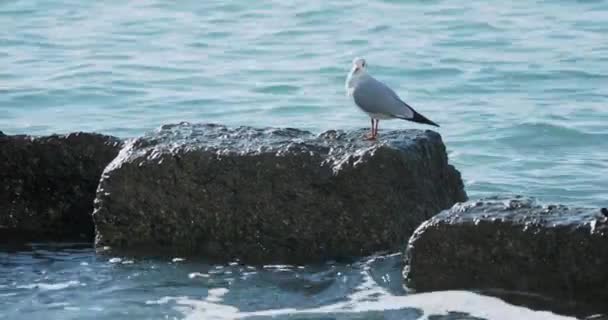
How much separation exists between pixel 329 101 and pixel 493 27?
378 cm

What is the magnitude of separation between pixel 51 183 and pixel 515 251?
2682 mm

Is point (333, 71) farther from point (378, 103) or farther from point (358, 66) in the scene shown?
point (378, 103)

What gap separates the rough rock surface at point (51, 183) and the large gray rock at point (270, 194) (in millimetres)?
473

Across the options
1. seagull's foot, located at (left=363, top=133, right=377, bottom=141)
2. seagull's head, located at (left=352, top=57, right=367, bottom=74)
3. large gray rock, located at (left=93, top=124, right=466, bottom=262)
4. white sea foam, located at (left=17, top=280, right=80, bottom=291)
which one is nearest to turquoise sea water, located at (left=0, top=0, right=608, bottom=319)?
seagull's head, located at (left=352, top=57, right=367, bottom=74)

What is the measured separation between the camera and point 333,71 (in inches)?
566

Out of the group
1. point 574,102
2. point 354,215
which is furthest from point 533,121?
point 354,215

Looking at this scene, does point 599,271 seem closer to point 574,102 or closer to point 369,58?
point 574,102

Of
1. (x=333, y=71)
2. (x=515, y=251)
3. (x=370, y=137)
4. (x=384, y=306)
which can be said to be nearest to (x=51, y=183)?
(x=370, y=137)

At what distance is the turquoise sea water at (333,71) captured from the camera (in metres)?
11.5

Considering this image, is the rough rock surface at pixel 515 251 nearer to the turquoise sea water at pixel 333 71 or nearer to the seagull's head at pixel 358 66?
the seagull's head at pixel 358 66

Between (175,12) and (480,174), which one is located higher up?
(175,12)

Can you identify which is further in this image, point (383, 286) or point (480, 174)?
point (480, 174)

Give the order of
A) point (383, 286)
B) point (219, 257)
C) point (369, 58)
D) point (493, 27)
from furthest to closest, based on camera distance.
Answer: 1. point (493, 27)
2. point (369, 58)
3. point (219, 257)
4. point (383, 286)

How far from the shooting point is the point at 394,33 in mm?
16250
